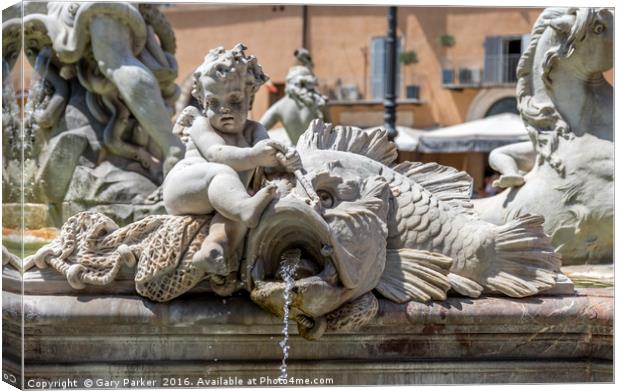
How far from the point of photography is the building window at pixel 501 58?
2881cm

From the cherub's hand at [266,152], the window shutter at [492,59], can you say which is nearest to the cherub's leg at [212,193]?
the cherub's hand at [266,152]

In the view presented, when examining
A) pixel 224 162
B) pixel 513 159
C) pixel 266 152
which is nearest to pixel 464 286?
pixel 266 152

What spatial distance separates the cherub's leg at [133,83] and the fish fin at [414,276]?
3921 millimetres

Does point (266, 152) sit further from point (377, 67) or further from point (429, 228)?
point (377, 67)

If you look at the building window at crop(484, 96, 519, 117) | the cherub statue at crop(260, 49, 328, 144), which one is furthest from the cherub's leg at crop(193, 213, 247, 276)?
the building window at crop(484, 96, 519, 117)

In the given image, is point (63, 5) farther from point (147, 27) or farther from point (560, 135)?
point (560, 135)

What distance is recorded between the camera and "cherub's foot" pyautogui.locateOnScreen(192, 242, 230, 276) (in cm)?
512

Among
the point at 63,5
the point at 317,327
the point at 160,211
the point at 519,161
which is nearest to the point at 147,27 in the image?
the point at 63,5

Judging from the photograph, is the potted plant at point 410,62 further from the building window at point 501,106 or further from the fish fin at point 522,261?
the fish fin at point 522,261

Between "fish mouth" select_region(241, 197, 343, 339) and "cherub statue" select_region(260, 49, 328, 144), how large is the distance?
312 inches

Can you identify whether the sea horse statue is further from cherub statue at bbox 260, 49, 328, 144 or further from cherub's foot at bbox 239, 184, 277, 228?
cherub statue at bbox 260, 49, 328, 144

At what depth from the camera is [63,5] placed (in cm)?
927

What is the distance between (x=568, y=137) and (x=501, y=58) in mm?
22350

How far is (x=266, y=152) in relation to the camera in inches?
205
